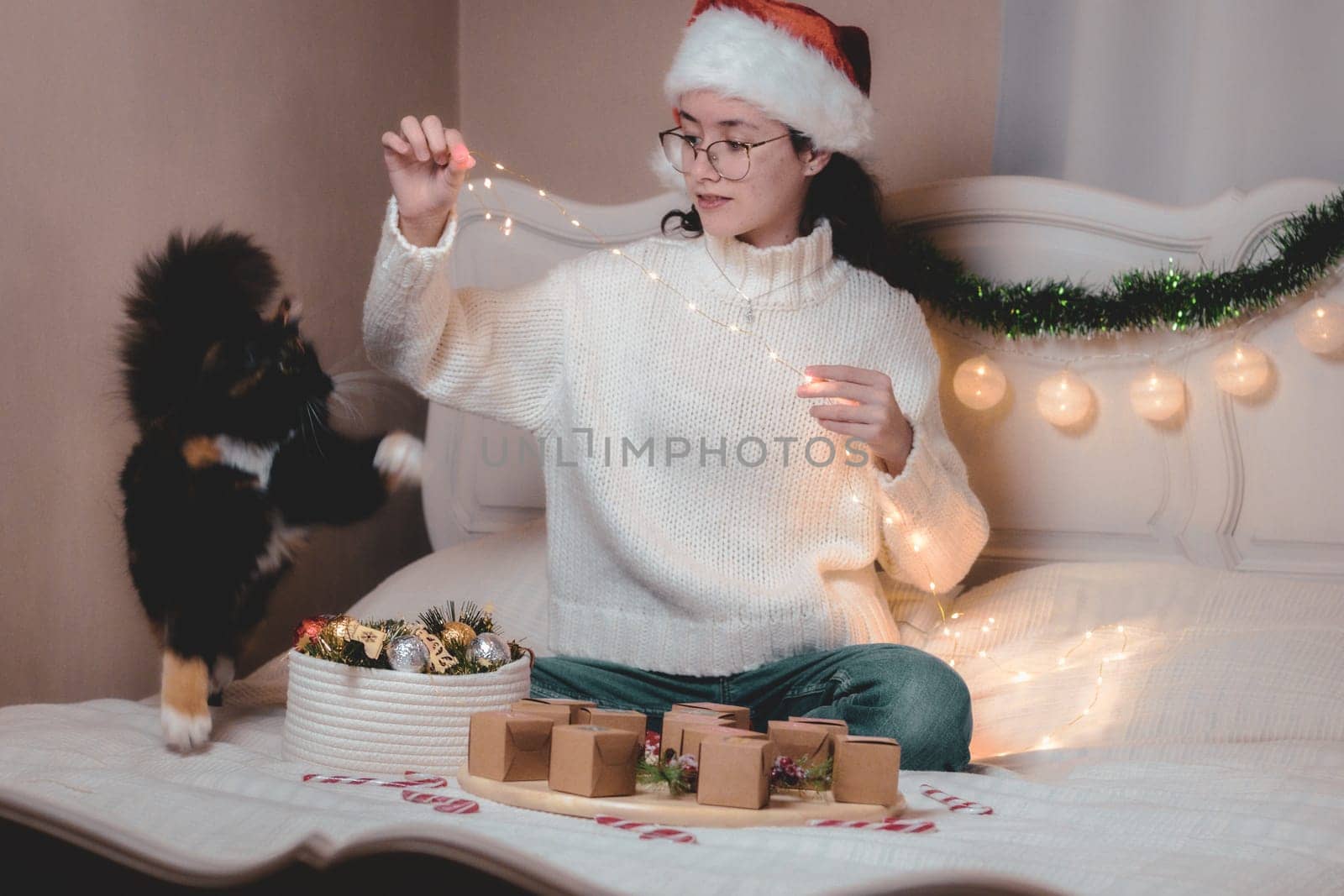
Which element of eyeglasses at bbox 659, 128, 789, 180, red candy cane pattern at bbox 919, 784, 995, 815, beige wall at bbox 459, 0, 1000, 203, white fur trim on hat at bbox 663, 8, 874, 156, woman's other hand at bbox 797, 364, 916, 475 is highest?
beige wall at bbox 459, 0, 1000, 203

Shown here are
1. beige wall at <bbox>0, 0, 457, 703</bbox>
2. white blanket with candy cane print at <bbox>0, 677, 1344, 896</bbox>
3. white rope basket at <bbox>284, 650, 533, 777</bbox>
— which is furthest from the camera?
beige wall at <bbox>0, 0, 457, 703</bbox>

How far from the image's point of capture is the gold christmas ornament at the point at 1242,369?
167cm

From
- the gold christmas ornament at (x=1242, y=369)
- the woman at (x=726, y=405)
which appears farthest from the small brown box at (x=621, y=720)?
the gold christmas ornament at (x=1242, y=369)

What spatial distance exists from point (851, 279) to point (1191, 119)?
60 cm

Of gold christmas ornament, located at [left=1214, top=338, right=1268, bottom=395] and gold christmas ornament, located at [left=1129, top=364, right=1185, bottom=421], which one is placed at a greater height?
gold christmas ornament, located at [left=1214, top=338, right=1268, bottom=395]

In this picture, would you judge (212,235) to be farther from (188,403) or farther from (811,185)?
(811,185)

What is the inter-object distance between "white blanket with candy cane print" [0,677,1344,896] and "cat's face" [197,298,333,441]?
317 mm

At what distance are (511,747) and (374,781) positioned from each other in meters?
0.15

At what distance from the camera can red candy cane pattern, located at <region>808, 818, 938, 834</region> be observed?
927 millimetres

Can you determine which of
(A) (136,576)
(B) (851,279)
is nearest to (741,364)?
(B) (851,279)

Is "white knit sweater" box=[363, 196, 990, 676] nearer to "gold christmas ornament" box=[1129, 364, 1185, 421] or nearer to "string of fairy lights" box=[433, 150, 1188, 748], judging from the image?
"string of fairy lights" box=[433, 150, 1188, 748]

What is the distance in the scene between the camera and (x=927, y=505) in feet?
4.86

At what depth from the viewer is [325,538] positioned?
6.55 ft

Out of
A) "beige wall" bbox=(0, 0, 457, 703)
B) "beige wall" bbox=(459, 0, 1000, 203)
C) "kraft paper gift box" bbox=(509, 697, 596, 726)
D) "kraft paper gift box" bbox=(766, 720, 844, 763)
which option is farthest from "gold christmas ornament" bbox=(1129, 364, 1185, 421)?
"beige wall" bbox=(0, 0, 457, 703)
